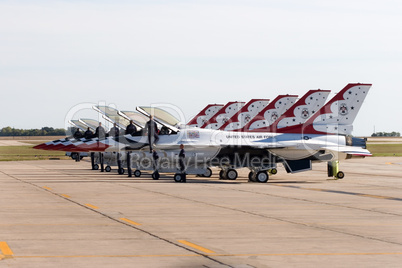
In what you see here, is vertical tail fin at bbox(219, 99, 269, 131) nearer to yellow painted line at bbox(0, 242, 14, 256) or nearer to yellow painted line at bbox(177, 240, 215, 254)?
yellow painted line at bbox(177, 240, 215, 254)

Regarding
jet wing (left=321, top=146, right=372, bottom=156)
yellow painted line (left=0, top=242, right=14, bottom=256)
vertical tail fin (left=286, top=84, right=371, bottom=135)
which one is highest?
vertical tail fin (left=286, top=84, right=371, bottom=135)

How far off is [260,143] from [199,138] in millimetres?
2818

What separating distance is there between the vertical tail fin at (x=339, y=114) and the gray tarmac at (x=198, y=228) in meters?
8.33

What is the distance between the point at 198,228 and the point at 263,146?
17052 millimetres

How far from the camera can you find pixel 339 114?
34188mm

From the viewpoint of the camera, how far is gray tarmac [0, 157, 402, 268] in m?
11.1

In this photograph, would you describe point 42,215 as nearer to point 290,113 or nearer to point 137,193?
point 137,193

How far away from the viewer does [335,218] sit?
55.6ft

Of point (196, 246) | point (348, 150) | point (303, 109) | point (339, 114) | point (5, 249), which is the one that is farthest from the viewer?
point (303, 109)

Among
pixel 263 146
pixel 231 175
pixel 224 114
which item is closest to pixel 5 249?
pixel 263 146

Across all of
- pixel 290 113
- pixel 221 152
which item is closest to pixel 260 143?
pixel 221 152

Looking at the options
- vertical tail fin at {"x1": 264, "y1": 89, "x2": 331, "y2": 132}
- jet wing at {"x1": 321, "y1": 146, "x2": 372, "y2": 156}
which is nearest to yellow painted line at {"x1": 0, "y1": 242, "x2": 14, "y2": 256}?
jet wing at {"x1": 321, "y1": 146, "x2": 372, "y2": 156}

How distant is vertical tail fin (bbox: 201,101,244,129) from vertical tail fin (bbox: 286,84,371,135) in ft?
48.5

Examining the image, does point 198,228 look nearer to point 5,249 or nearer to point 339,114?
point 5,249
